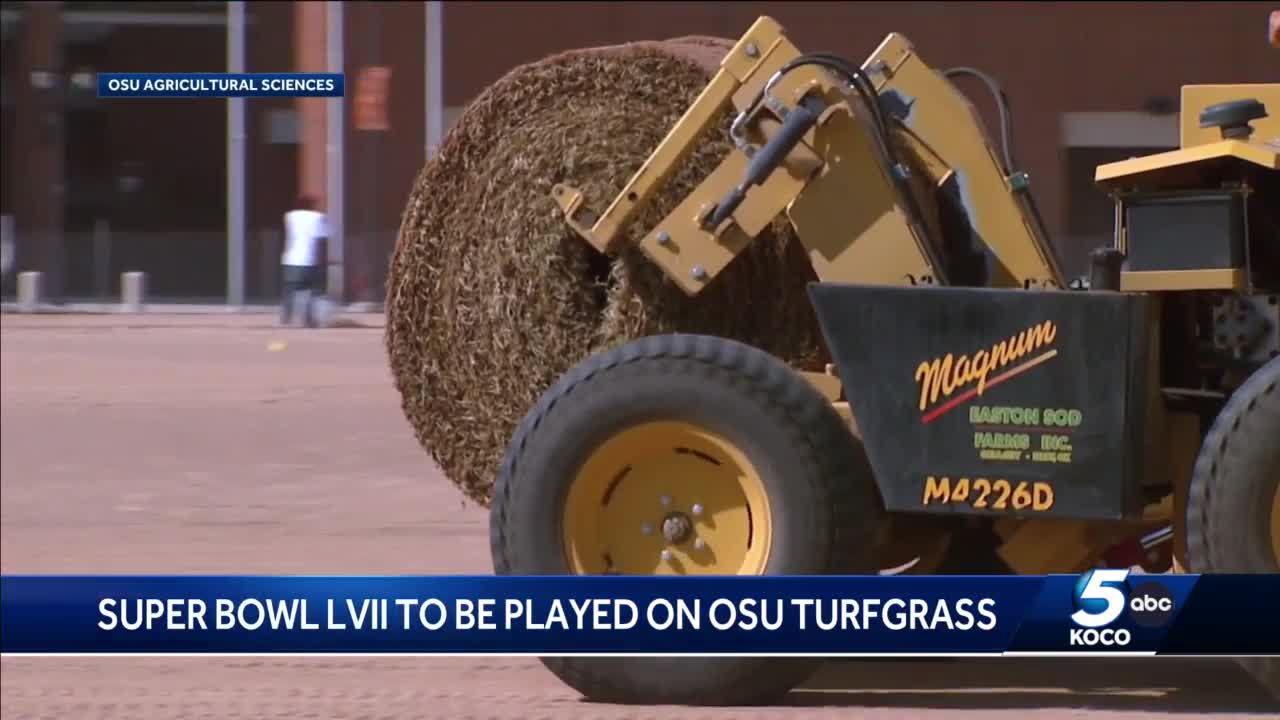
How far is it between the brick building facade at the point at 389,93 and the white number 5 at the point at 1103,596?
886 inches

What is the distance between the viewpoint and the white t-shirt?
2342cm

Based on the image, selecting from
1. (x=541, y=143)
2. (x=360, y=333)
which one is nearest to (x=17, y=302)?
(x=360, y=333)

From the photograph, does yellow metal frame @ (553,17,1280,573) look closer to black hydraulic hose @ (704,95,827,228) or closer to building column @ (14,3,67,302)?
black hydraulic hose @ (704,95,827,228)

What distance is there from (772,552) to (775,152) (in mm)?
1086

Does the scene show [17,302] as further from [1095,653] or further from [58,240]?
[1095,653]

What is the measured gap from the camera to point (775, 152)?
691 centimetres

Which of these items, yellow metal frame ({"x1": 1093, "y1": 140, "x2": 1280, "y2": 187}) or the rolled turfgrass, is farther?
the rolled turfgrass

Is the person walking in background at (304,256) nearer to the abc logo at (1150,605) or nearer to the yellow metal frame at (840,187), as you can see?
the yellow metal frame at (840,187)

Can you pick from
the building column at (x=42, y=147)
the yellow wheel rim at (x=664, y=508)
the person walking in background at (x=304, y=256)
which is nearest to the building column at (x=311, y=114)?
the building column at (x=42, y=147)

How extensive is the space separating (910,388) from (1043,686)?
119 cm

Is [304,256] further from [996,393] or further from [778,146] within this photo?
[996,393]

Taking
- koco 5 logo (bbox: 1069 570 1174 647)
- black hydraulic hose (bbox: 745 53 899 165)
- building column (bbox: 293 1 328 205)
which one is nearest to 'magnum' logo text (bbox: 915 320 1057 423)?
black hydraulic hose (bbox: 745 53 899 165)

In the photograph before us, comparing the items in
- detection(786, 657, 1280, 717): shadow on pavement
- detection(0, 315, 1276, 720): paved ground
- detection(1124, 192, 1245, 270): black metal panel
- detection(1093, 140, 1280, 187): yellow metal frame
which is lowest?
detection(0, 315, 1276, 720): paved ground

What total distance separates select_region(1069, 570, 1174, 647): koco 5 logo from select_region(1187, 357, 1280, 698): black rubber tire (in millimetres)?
475
